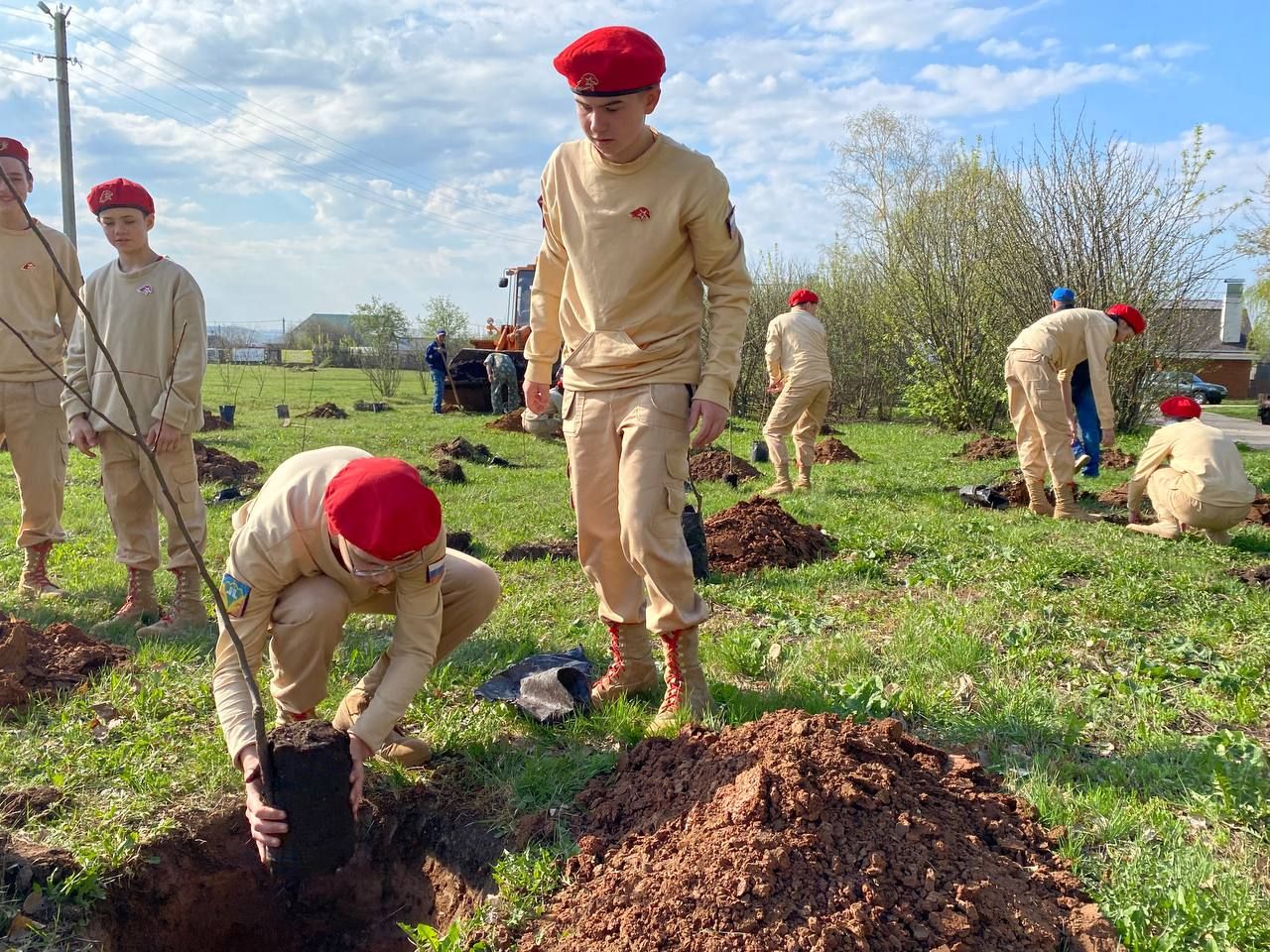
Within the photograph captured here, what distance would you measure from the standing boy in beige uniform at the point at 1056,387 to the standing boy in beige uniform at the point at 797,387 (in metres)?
1.94

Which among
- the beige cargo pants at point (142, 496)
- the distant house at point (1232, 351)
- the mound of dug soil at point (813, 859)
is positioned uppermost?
the distant house at point (1232, 351)

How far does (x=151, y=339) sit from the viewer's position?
4.38m

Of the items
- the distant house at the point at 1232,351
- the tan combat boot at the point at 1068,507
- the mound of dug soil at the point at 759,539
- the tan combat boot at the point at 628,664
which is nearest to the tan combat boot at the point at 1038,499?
the tan combat boot at the point at 1068,507

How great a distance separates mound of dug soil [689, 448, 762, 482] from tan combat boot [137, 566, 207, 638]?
5948 mm

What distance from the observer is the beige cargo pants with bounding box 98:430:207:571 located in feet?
14.5

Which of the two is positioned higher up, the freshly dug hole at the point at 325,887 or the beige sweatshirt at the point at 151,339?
the beige sweatshirt at the point at 151,339

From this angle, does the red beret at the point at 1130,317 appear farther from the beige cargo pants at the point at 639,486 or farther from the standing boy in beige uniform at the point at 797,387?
the beige cargo pants at the point at 639,486

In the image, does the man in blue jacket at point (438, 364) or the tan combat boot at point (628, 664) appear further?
the man in blue jacket at point (438, 364)

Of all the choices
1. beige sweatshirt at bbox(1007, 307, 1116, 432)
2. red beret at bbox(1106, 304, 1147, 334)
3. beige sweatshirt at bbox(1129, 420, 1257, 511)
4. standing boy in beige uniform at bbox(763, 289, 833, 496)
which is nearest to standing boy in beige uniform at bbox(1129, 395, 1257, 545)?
beige sweatshirt at bbox(1129, 420, 1257, 511)

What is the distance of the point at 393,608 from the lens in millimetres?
3090

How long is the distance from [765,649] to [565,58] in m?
2.58

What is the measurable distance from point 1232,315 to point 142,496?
53.5 meters

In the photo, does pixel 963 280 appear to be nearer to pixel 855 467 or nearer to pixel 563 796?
pixel 855 467

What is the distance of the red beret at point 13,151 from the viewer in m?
4.46
